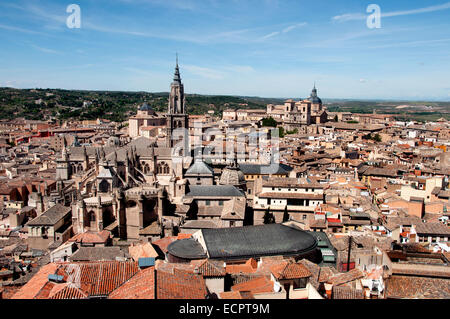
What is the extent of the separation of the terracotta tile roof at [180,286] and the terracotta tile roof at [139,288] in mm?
306

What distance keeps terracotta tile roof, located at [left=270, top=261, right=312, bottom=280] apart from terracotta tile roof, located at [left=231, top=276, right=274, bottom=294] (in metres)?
0.80

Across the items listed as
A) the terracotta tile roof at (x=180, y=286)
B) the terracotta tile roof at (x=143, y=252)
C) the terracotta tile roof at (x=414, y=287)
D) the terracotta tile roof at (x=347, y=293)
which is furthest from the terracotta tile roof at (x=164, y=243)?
the terracotta tile roof at (x=414, y=287)

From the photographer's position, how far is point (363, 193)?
39.2 m

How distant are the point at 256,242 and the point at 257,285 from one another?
23.9 ft

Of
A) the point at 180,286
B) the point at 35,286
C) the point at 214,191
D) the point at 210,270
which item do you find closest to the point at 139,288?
the point at 180,286

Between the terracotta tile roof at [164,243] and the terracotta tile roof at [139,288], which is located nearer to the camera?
the terracotta tile roof at [139,288]

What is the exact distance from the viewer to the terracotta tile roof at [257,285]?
52.1ft

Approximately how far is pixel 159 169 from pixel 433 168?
3572cm

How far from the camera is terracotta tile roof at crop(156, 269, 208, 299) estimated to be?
1381 centimetres

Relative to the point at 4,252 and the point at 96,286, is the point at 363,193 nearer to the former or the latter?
the point at 96,286

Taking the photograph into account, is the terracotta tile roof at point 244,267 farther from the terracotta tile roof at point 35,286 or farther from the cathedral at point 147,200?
the terracotta tile roof at point 35,286

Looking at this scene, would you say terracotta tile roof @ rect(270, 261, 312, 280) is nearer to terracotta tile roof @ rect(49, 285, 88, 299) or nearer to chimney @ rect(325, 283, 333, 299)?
chimney @ rect(325, 283, 333, 299)

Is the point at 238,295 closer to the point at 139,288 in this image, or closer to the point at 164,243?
the point at 139,288
